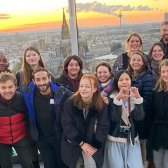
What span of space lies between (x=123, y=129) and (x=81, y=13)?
182cm

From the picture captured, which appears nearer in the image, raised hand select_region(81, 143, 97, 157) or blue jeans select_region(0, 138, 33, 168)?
raised hand select_region(81, 143, 97, 157)

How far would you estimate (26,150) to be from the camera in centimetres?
310

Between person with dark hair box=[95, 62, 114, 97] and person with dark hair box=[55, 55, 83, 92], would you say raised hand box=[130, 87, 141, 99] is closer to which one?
person with dark hair box=[95, 62, 114, 97]

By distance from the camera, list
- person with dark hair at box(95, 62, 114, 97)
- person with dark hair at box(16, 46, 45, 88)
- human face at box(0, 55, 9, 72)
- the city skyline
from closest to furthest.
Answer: person with dark hair at box(95, 62, 114, 97)
person with dark hair at box(16, 46, 45, 88)
human face at box(0, 55, 9, 72)
the city skyline

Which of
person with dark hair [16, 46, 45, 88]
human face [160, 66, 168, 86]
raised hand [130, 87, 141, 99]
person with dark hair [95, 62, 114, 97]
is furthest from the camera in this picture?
person with dark hair [16, 46, 45, 88]

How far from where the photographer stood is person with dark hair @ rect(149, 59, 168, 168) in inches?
116

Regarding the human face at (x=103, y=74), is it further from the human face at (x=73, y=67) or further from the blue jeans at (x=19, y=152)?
the blue jeans at (x=19, y=152)

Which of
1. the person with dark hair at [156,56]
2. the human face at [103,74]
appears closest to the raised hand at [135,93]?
the human face at [103,74]

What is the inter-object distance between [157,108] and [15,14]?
7.24 feet

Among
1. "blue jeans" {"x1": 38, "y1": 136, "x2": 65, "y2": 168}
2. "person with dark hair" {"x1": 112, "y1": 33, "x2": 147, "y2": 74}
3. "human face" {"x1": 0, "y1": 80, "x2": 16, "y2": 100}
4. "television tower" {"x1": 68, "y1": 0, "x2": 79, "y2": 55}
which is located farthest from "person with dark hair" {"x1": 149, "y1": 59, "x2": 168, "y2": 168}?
"television tower" {"x1": 68, "y1": 0, "x2": 79, "y2": 55}

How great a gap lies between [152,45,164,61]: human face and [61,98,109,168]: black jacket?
916 mm

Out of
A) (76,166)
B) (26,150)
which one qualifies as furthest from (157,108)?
(26,150)

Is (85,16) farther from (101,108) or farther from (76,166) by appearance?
(76,166)

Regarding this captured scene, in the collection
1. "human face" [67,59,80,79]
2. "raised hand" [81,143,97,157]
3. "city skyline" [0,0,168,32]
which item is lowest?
"raised hand" [81,143,97,157]
